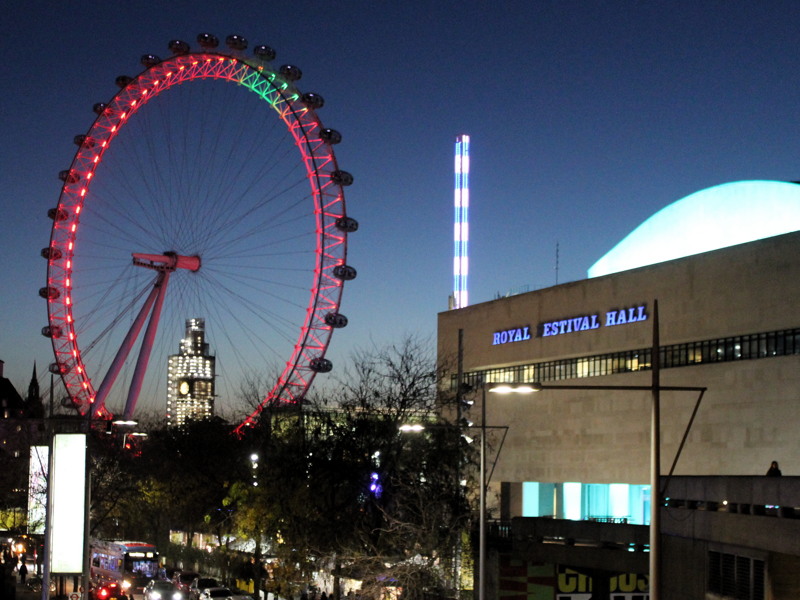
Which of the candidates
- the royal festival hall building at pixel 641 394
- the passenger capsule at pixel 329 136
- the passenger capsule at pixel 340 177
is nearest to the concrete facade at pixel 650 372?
the royal festival hall building at pixel 641 394

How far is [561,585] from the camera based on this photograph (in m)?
37.7

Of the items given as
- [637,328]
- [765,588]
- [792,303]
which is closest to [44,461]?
[637,328]

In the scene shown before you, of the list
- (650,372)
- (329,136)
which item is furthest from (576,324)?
(329,136)

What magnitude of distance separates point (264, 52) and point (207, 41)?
3.04 metres

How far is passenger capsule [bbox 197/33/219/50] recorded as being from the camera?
6147 centimetres

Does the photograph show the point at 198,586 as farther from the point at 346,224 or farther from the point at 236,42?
the point at 236,42

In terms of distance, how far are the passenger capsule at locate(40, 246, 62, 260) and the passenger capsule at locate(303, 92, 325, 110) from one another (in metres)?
17.6

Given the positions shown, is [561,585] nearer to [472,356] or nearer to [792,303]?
[792,303]

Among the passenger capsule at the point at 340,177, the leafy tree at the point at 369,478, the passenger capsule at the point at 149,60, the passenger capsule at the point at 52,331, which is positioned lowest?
the leafy tree at the point at 369,478

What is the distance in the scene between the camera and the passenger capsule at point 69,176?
2623 inches

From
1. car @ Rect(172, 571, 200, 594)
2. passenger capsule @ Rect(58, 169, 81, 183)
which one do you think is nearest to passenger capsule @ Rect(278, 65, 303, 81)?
passenger capsule @ Rect(58, 169, 81, 183)

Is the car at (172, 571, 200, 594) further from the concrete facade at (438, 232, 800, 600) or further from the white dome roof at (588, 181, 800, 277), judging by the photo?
the white dome roof at (588, 181, 800, 277)

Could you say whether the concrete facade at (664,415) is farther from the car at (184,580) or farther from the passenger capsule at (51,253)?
the passenger capsule at (51,253)

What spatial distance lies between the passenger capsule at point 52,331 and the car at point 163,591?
19.7 m
